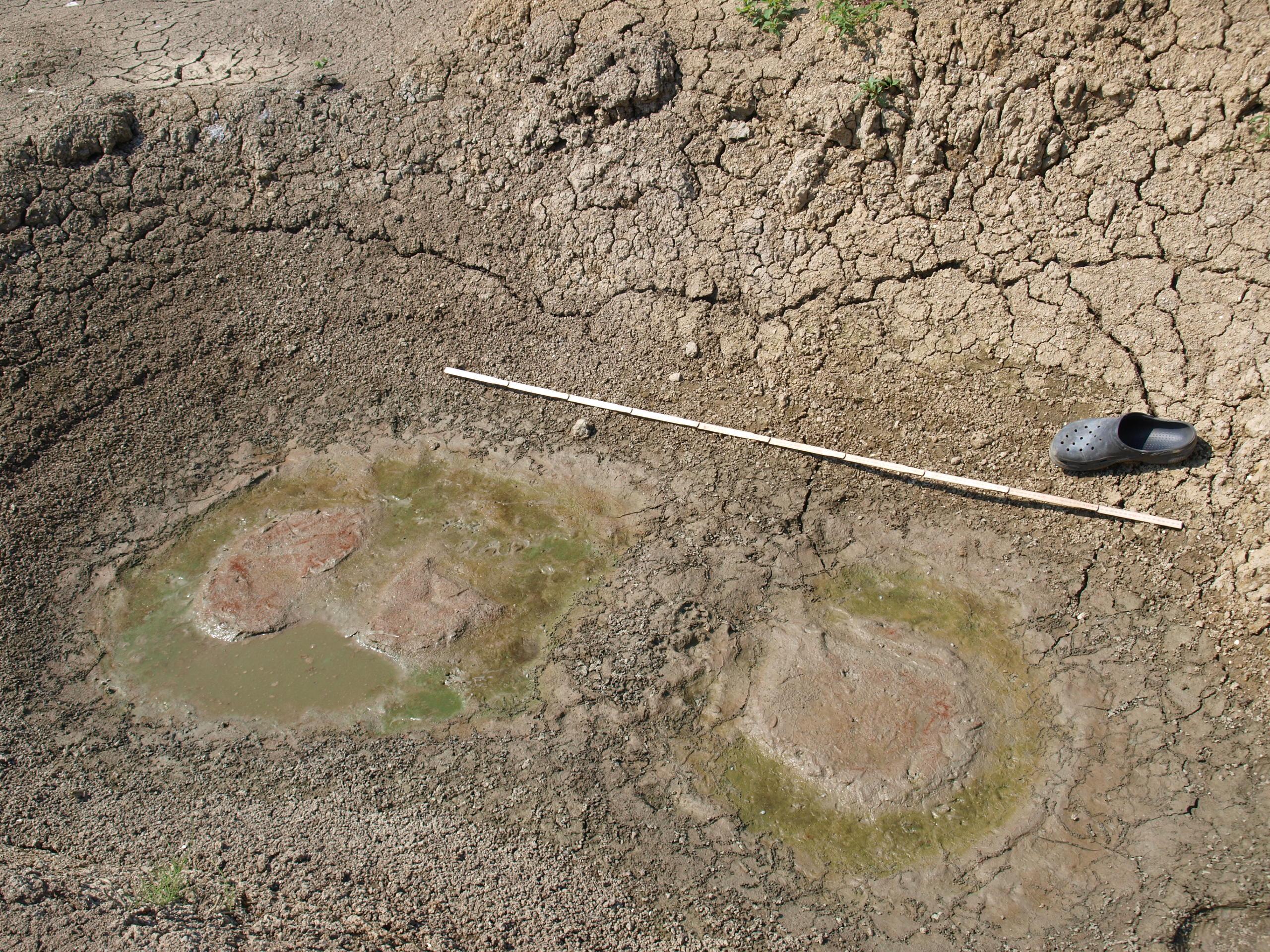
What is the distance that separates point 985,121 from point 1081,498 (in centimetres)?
207

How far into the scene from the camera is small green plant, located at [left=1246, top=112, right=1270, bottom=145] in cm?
397

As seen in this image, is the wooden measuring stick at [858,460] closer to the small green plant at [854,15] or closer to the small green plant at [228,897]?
the small green plant at [854,15]

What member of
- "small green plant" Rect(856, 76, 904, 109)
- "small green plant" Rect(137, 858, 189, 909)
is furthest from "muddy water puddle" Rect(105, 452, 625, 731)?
"small green plant" Rect(856, 76, 904, 109)

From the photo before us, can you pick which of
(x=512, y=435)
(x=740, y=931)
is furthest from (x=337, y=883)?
(x=512, y=435)

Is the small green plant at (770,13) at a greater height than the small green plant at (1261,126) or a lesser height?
greater

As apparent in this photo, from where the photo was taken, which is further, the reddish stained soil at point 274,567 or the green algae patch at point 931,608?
the reddish stained soil at point 274,567

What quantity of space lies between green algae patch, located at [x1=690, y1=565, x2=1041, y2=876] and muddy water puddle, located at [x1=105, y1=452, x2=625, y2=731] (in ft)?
3.38

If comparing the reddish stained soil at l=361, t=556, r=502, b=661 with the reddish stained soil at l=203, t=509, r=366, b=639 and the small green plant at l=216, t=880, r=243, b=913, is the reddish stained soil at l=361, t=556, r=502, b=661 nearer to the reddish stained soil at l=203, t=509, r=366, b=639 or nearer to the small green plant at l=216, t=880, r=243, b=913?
the reddish stained soil at l=203, t=509, r=366, b=639

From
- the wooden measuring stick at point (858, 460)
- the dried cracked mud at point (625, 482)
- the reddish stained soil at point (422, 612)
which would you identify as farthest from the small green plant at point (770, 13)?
the reddish stained soil at point (422, 612)

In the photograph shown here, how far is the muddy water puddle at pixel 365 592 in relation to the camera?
415cm

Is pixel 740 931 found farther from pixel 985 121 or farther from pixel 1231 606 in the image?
pixel 985 121

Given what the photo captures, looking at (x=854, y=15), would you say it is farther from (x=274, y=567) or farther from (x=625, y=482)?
(x=274, y=567)

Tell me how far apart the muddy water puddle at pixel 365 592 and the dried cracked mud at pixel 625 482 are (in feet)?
0.09

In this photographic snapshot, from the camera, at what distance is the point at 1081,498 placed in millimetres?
4227
